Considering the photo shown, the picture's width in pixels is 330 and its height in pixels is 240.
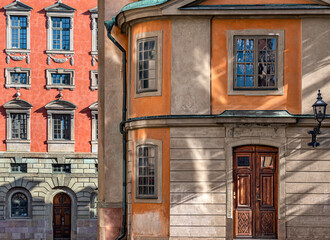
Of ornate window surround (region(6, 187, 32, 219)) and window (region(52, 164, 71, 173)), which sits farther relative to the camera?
window (region(52, 164, 71, 173))

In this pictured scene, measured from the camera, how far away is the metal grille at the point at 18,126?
49.9 meters

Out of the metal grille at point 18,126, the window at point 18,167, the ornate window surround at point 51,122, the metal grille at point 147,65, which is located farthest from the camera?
the metal grille at point 18,126

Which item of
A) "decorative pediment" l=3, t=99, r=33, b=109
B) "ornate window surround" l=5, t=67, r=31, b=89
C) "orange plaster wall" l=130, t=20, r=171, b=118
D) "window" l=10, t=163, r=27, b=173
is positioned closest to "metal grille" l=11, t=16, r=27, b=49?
"ornate window surround" l=5, t=67, r=31, b=89

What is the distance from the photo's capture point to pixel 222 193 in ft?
73.2

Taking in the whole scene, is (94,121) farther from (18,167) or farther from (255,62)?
(255,62)

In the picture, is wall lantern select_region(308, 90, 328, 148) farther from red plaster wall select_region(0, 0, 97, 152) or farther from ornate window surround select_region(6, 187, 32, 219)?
ornate window surround select_region(6, 187, 32, 219)

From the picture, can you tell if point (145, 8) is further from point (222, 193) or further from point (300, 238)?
point (300, 238)

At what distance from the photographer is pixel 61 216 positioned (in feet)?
164

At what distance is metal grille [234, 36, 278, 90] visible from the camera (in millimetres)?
22562

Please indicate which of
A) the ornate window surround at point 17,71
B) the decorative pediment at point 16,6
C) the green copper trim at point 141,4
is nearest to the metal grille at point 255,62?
the green copper trim at point 141,4

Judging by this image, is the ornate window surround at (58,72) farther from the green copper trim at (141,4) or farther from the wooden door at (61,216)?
the green copper trim at (141,4)

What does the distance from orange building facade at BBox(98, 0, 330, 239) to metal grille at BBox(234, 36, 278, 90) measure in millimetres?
29

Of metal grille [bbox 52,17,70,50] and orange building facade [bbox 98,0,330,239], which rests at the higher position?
metal grille [bbox 52,17,70,50]

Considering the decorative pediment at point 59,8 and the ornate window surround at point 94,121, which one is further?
the decorative pediment at point 59,8
